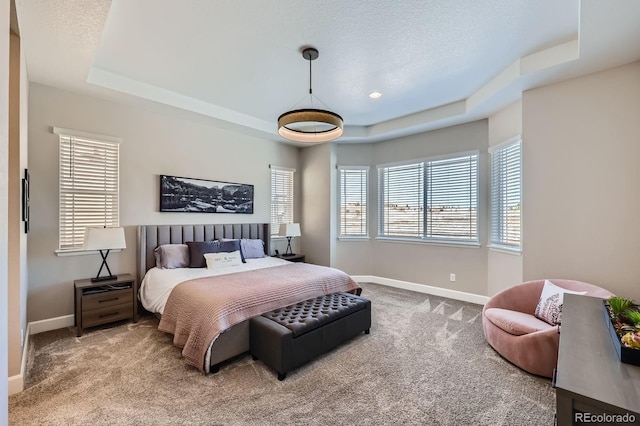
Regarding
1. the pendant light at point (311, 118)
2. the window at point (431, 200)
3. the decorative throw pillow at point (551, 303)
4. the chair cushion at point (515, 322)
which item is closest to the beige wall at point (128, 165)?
the pendant light at point (311, 118)

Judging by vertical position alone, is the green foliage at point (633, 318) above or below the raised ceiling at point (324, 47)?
below

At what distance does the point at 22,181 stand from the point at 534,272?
5.29m

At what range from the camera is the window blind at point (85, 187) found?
11.7ft

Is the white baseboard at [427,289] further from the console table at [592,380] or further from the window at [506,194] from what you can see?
the console table at [592,380]

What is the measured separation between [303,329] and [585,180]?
3297 millimetres

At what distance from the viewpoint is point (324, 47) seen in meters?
2.93

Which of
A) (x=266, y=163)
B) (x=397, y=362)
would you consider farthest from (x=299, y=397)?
(x=266, y=163)

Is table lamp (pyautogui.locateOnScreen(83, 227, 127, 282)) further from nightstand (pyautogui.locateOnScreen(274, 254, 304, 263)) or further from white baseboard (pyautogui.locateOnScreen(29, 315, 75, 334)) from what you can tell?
nightstand (pyautogui.locateOnScreen(274, 254, 304, 263))

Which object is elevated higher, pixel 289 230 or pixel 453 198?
pixel 453 198

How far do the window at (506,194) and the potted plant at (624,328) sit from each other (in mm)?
2402

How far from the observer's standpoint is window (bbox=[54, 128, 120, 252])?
140 inches

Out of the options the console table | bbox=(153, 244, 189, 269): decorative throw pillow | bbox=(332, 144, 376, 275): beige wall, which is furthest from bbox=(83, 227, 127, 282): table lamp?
the console table

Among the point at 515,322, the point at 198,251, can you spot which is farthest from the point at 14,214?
the point at 515,322

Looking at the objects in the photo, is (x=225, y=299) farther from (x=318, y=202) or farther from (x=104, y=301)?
(x=318, y=202)
